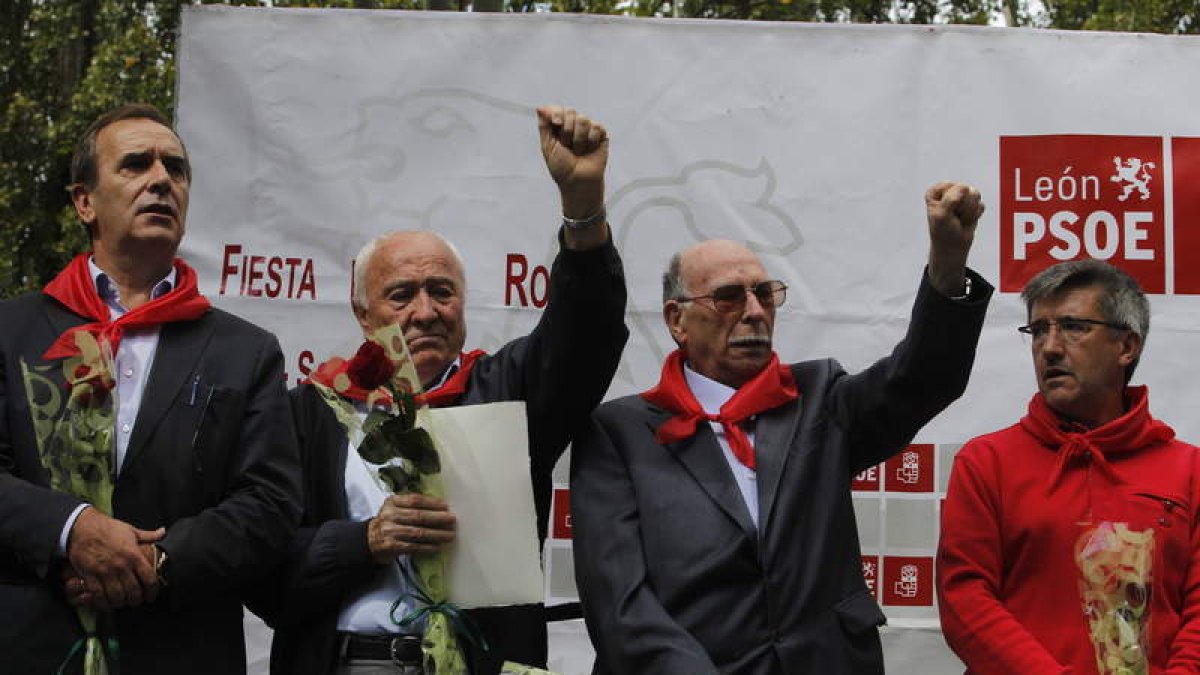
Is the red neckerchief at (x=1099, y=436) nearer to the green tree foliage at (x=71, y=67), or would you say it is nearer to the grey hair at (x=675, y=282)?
the grey hair at (x=675, y=282)

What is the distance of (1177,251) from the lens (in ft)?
16.2

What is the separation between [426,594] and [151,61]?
12.1 metres

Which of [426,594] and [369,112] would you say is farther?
[369,112]

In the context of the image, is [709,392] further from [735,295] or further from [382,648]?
[382,648]

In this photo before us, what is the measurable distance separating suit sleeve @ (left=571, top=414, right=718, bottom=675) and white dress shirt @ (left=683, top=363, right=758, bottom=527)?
0.23m

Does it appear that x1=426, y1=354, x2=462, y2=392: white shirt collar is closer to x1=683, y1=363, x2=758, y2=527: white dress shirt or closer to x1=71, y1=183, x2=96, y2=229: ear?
x1=683, y1=363, x2=758, y2=527: white dress shirt

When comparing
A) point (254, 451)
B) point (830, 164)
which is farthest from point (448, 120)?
point (254, 451)

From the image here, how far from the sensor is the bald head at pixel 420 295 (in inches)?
150

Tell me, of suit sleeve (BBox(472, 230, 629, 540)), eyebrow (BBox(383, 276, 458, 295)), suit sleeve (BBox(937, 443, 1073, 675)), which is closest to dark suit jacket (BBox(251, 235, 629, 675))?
suit sleeve (BBox(472, 230, 629, 540))

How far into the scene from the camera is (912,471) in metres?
4.87

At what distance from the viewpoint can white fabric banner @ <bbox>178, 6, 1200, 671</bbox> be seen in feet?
16.3

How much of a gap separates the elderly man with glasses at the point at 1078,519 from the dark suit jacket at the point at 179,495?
1554 mm

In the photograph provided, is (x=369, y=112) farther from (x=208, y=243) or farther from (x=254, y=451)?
(x=254, y=451)

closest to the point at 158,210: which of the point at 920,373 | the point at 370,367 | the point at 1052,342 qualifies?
the point at 370,367
